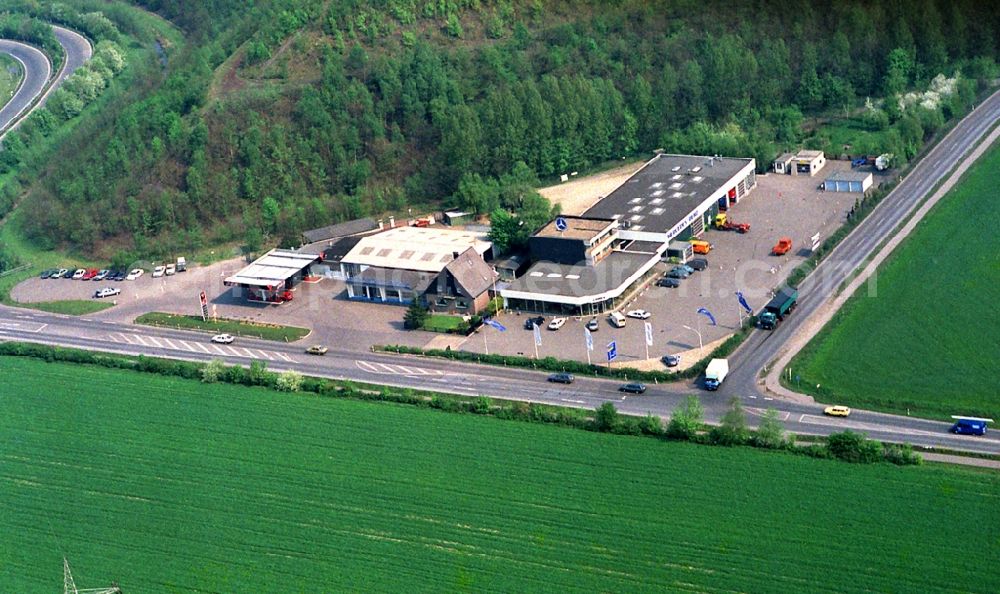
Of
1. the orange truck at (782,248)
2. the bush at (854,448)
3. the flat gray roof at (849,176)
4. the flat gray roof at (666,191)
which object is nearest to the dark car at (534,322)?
the flat gray roof at (666,191)

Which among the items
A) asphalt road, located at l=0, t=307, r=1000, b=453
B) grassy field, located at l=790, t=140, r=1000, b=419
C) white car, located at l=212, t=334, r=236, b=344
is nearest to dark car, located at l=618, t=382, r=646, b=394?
asphalt road, located at l=0, t=307, r=1000, b=453

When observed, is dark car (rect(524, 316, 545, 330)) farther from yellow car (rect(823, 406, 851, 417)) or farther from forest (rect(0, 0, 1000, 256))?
yellow car (rect(823, 406, 851, 417))

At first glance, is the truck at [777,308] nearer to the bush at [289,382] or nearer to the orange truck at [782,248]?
the orange truck at [782,248]

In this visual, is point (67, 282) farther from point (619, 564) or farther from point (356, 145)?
point (619, 564)

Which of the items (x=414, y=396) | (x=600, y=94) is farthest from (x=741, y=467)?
(x=600, y=94)

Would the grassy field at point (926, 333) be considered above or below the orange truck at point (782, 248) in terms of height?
below
